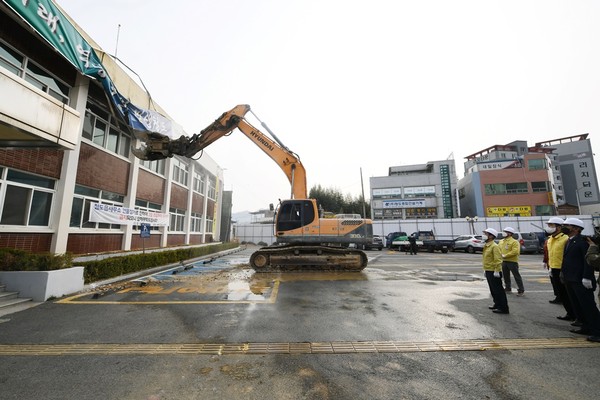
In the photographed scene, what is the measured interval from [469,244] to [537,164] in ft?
90.7

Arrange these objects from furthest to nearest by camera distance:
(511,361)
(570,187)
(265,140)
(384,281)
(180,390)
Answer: (570,187)
(265,140)
(384,281)
(511,361)
(180,390)

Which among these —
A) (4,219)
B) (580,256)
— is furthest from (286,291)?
(4,219)

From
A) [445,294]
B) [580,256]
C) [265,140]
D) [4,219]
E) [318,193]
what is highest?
[318,193]

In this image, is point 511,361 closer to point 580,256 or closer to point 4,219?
point 580,256

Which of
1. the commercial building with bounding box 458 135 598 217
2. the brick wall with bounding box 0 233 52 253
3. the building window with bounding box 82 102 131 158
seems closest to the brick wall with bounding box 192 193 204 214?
the building window with bounding box 82 102 131 158

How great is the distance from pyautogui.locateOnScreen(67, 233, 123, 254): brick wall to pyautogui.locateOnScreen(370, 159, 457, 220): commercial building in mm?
39357

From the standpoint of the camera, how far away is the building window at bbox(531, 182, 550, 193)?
37688 mm

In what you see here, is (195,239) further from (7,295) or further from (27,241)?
(7,295)

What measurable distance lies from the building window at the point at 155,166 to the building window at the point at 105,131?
150 centimetres

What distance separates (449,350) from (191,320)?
4.47 m

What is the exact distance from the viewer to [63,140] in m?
5.23

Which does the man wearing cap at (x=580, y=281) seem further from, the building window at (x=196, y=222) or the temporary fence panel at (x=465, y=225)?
the temporary fence panel at (x=465, y=225)

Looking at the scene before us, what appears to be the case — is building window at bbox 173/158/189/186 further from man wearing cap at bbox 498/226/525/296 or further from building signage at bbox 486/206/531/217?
building signage at bbox 486/206/531/217

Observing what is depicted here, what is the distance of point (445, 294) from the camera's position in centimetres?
732
